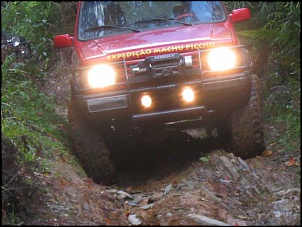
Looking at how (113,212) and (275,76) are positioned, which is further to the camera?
(275,76)

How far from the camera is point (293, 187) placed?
4984 millimetres

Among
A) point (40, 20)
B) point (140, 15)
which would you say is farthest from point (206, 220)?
point (40, 20)

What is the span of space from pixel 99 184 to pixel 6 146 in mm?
1702

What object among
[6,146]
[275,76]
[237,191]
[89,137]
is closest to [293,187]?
[237,191]

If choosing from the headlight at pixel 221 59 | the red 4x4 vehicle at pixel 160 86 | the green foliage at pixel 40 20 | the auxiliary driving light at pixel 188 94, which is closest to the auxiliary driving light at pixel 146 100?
the red 4x4 vehicle at pixel 160 86

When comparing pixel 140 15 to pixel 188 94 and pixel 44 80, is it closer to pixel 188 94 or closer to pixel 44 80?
pixel 188 94

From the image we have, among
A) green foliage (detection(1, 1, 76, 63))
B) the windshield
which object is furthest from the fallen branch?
green foliage (detection(1, 1, 76, 63))

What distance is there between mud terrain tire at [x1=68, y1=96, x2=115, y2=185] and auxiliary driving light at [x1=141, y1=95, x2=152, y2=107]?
2.11ft

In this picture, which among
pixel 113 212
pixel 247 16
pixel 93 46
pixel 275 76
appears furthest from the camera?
pixel 275 76

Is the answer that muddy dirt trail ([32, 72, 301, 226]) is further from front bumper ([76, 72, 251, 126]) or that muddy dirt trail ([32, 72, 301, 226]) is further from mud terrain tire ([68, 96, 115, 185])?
A: front bumper ([76, 72, 251, 126])

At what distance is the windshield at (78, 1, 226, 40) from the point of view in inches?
236

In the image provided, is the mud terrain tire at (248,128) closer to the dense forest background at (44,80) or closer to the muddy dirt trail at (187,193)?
the muddy dirt trail at (187,193)

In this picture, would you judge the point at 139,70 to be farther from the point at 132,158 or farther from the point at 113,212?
the point at 132,158

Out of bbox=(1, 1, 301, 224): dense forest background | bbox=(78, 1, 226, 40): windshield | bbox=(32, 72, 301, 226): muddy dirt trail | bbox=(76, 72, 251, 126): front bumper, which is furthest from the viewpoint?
bbox=(78, 1, 226, 40): windshield
